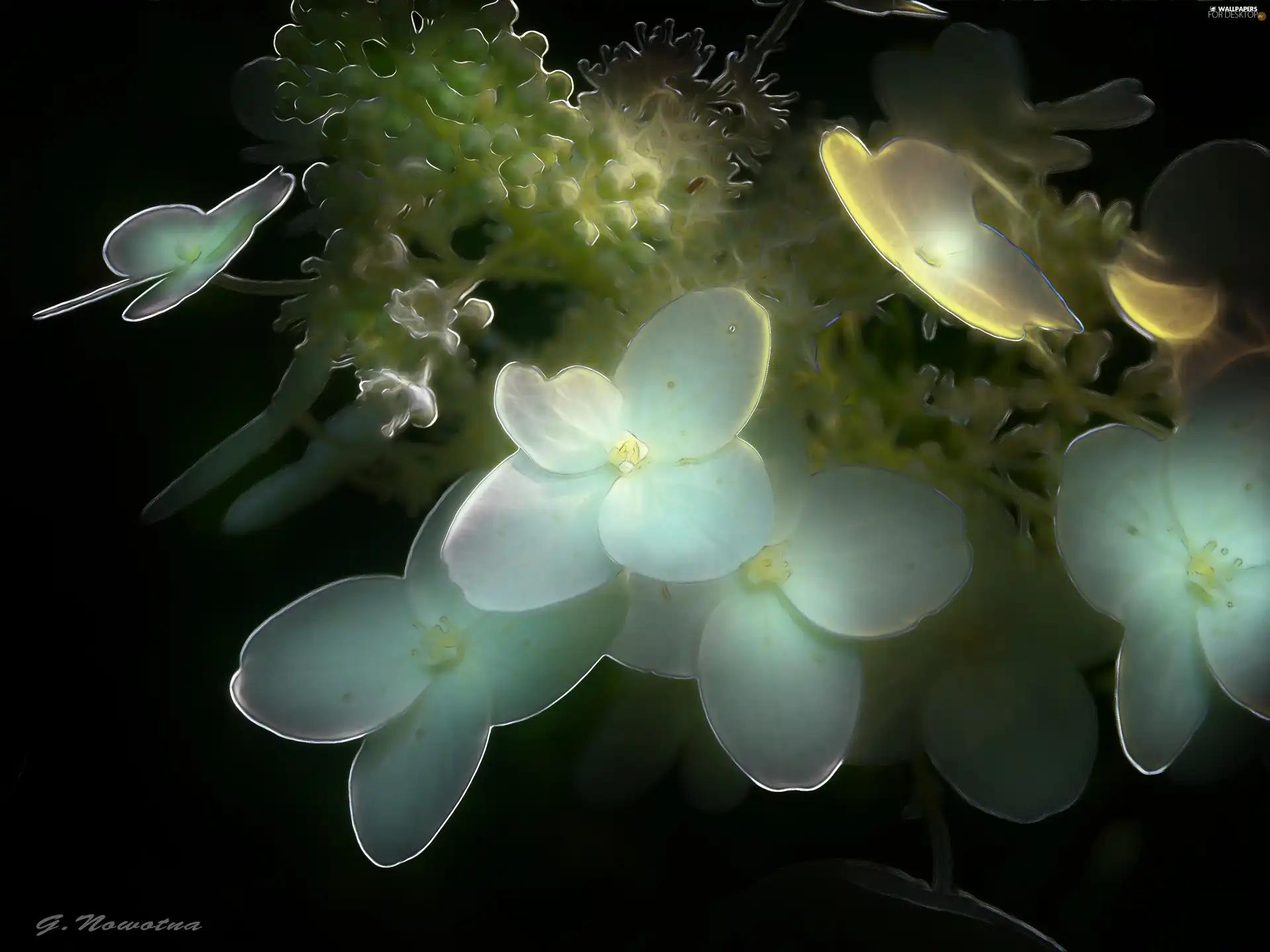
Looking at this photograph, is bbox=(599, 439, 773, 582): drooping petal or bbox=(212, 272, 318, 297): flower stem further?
bbox=(212, 272, 318, 297): flower stem

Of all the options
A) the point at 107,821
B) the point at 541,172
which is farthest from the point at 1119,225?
the point at 107,821

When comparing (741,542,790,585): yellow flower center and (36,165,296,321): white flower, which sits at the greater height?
(36,165,296,321): white flower

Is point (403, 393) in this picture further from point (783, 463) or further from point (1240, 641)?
point (1240, 641)

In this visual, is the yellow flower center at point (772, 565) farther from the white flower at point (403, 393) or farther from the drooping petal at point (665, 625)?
the white flower at point (403, 393)

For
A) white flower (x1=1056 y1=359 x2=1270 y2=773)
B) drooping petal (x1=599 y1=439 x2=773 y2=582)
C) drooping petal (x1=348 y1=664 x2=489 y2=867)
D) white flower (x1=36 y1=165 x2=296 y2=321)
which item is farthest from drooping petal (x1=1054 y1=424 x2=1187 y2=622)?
white flower (x1=36 y1=165 x2=296 y2=321)

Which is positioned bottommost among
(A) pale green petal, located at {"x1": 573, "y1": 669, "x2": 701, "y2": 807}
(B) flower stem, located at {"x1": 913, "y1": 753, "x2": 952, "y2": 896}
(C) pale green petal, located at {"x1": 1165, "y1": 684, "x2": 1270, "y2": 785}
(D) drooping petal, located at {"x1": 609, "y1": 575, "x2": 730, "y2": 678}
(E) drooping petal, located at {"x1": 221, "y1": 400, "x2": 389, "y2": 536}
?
(C) pale green petal, located at {"x1": 1165, "y1": 684, "x2": 1270, "y2": 785}

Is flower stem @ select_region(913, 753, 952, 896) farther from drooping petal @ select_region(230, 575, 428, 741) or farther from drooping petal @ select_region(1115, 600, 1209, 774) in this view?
drooping petal @ select_region(230, 575, 428, 741)

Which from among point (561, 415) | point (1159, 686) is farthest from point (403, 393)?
point (1159, 686)
